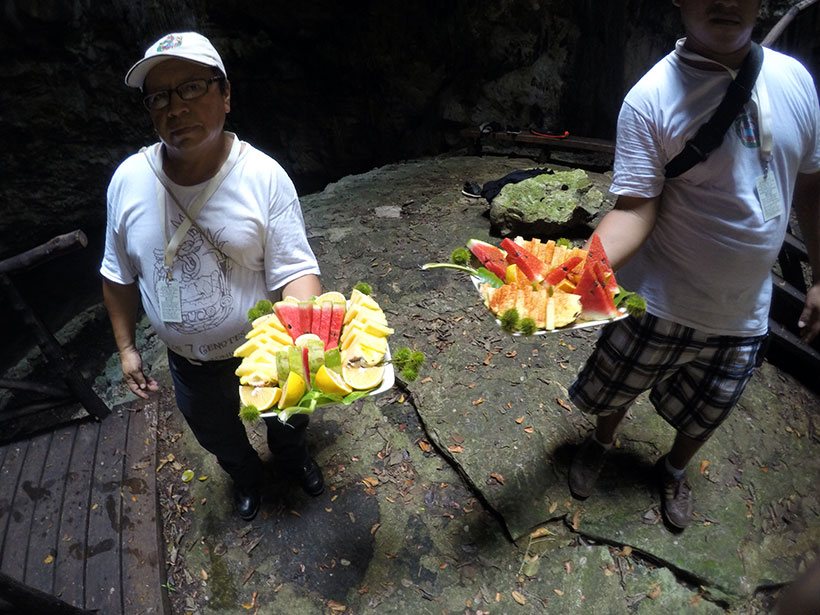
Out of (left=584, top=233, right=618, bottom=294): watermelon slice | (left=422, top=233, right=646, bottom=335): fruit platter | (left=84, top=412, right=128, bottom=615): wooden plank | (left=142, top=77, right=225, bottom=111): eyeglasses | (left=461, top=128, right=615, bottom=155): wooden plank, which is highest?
(left=142, top=77, right=225, bottom=111): eyeglasses

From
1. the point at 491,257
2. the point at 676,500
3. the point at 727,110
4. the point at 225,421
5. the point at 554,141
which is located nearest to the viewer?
the point at 727,110

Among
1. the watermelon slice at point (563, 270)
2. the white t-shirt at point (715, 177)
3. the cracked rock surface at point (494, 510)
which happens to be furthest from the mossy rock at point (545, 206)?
the watermelon slice at point (563, 270)

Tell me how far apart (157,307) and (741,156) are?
2387 millimetres

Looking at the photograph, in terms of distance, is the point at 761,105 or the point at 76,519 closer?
the point at 761,105

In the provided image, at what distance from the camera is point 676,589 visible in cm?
250

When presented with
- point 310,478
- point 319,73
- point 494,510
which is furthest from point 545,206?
point 319,73

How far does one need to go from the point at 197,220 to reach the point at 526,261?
1.36 metres

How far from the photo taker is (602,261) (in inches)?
70.1

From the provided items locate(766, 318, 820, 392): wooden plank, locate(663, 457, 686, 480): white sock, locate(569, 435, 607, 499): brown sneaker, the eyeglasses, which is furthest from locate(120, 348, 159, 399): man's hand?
locate(766, 318, 820, 392): wooden plank

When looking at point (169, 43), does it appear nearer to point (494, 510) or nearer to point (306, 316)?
point (306, 316)

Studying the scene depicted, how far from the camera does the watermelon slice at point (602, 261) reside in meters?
1.77

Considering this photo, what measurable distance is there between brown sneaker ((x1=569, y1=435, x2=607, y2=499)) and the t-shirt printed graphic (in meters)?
2.27

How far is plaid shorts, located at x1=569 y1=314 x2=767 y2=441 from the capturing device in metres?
2.07

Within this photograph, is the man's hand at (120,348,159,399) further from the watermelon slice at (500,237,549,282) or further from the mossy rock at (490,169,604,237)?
the mossy rock at (490,169,604,237)
